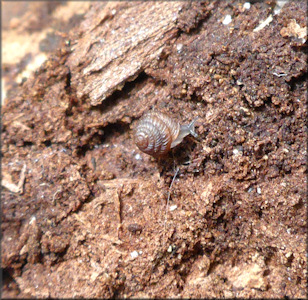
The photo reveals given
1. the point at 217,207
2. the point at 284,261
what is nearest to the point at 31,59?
the point at 217,207

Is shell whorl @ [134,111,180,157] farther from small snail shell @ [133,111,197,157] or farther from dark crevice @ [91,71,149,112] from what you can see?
dark crevice @ [91,71,149,112]

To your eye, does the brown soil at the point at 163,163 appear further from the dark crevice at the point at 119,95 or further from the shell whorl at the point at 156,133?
the shell whorl at the point at 156,133

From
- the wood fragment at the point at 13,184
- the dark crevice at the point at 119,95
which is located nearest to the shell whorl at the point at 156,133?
the dark crevice at the point at 119,95

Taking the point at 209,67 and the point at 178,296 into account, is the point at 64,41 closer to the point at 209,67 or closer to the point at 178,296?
the point at 209,67

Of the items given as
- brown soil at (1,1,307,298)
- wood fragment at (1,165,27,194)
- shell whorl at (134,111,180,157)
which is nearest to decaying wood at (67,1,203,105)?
brown soil at (1,1,307,298)

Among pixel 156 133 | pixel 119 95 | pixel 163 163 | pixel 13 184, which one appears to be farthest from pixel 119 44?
pixel 13 184

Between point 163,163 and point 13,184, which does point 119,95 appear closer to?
point 163,163
